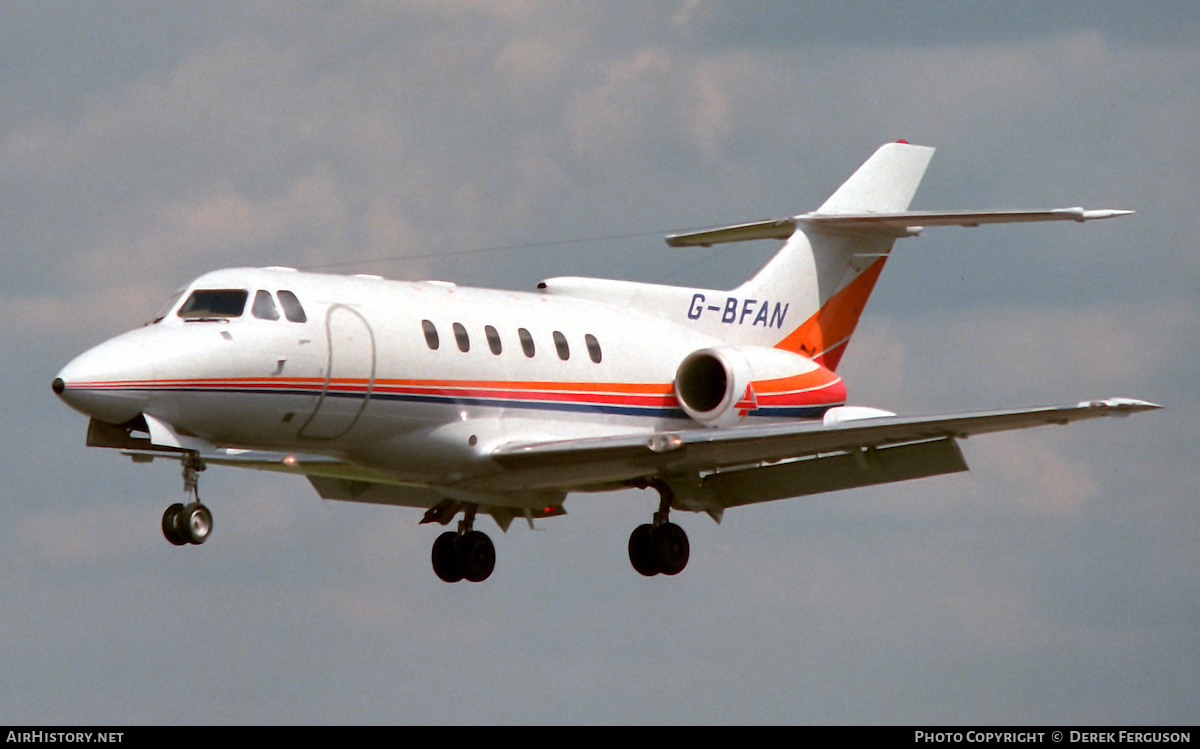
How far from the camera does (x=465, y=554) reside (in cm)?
3178

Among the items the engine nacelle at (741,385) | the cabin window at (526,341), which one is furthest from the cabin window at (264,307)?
the engine nacelle at (741,385)

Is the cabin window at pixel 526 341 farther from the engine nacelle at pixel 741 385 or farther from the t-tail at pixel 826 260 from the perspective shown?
Answer: the t-tail at pixel 826 260

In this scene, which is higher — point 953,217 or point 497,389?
point 953,217

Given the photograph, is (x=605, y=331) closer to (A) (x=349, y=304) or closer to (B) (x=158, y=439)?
(A) (x=349, y=304)

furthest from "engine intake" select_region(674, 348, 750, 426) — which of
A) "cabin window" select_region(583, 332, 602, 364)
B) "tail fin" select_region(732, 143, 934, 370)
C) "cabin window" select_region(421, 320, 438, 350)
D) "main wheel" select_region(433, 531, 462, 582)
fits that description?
"cabin window" select_region(421, 320, 438, 350)

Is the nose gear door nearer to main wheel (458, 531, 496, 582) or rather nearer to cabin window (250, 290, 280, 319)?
cabin window (250, 290, 280, 319)

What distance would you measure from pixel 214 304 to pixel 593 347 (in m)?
6.02

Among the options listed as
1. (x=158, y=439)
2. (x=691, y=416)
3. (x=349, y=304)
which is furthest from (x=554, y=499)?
(x=158, y=439)

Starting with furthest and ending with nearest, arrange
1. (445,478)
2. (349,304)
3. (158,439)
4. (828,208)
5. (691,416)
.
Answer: (828,208) → (691,416) → (445,478) → (349,304) → (158,439)

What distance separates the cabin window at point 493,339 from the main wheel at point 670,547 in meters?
3.92

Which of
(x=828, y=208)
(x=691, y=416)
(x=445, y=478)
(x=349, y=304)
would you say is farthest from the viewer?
(x=828, y=208)

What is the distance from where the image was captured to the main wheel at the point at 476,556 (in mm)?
31781

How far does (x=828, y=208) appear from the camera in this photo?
34.1 meters

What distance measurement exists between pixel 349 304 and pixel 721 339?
7.38 meters
